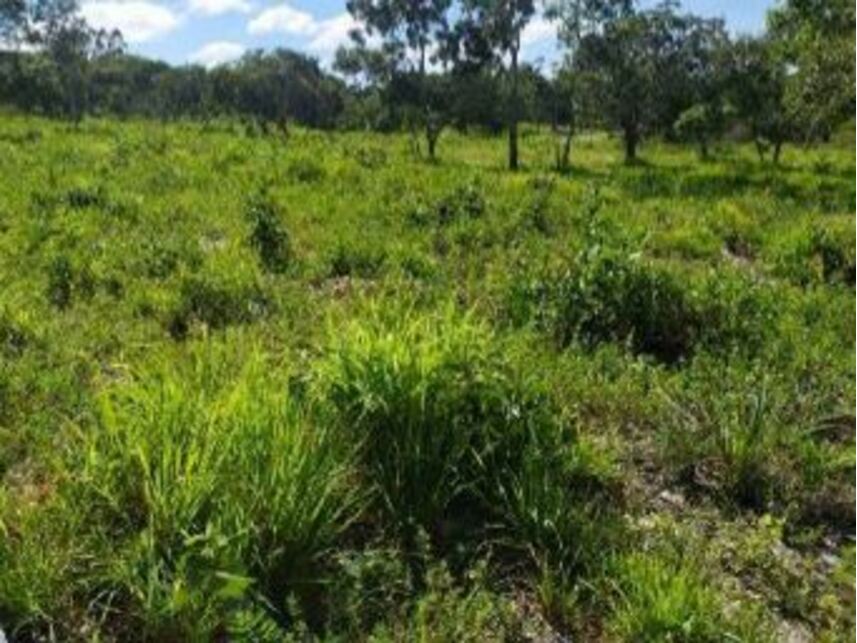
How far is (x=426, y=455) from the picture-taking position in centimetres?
628

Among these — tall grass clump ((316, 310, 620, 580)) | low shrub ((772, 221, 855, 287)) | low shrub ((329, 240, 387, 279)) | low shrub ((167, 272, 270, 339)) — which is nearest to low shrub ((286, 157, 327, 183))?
low shrub ((329, 240, 387, 279))

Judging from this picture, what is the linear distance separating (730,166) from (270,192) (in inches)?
970

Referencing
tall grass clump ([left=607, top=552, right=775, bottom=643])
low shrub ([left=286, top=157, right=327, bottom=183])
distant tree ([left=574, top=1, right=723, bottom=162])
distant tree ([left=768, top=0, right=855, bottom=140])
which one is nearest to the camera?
tall grass clump ([left=607, top=552, right=775, bottom=643])

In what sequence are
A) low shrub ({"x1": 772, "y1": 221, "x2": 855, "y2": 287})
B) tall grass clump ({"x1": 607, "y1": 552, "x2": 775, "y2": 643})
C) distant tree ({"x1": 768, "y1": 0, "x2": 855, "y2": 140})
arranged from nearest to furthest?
tall grass clump ({"x1": 607, "y1": 552, "x2": 775, "y2": 643}) < low shrub ({"x1": 772, "y1": 221, "x2": 855, "y2": 287}) < distant tree ({"x1": 768, "y1": 0, "x2": 855, "y2": 140})

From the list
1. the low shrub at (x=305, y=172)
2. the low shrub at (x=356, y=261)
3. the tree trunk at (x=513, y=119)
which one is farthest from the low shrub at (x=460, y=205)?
the tree trunk at (x=513, y=119)

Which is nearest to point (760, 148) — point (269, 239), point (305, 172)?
point (305, 172)

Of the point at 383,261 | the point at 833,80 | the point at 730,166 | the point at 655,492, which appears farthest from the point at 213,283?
the point at 730,166

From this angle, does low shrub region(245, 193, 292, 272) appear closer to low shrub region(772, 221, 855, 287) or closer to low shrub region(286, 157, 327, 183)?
low shrub region(772, 221, 855, 287)

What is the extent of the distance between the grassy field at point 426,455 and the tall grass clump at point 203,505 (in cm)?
1

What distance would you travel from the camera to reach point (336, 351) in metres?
6.72

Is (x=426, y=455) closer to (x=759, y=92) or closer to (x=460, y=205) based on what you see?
(x=460, y=205)

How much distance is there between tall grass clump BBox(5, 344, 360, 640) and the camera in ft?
16.1

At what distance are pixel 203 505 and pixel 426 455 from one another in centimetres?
146

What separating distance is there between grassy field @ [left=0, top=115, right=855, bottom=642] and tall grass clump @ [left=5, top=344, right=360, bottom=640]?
0.01 m
